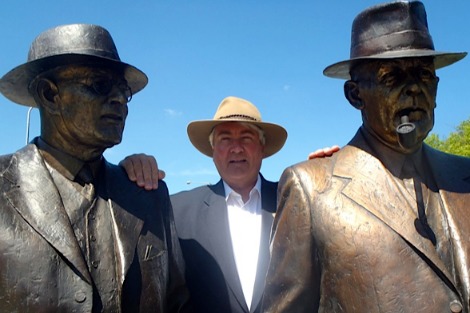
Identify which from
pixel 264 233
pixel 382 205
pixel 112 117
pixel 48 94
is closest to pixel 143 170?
pixel 112 117

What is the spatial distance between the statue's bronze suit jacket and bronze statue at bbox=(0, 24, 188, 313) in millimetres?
572

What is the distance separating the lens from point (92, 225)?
2.70 meters

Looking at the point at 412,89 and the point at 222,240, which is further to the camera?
the point at 222,240

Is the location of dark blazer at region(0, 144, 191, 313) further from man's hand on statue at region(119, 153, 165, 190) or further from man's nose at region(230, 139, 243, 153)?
man's nose at region(230, 139, 243, 153)

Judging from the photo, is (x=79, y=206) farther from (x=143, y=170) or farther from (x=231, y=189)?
(x=231, y=189)

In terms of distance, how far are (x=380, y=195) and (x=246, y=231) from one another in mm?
1472

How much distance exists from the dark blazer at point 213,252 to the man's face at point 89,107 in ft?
3.26

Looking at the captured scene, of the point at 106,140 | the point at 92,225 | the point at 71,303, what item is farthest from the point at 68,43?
the point at 71,303

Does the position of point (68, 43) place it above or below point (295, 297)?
above

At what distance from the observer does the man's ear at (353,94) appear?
8.93 feet

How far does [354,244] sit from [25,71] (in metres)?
1.77

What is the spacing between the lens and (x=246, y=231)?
388cm

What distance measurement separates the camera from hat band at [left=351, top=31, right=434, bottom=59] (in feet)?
8.38

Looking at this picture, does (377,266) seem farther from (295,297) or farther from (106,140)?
(106,140)
